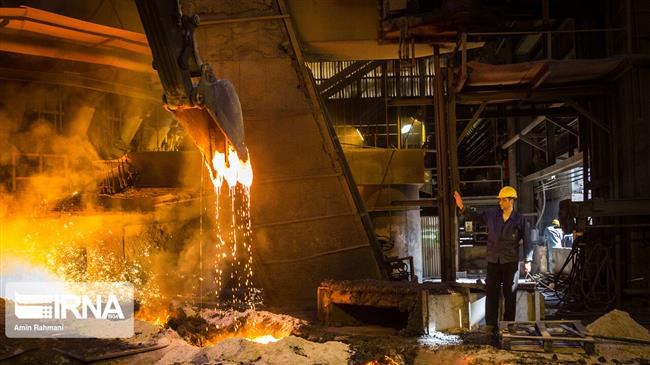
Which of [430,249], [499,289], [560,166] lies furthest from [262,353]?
[430,249]

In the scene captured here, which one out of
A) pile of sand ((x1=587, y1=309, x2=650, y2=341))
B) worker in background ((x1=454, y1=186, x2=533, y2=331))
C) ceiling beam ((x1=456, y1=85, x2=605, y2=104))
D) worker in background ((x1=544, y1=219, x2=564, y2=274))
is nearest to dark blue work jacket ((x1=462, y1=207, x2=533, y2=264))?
worker in background ((x1=454, y1=186, x2=533, y2=331))

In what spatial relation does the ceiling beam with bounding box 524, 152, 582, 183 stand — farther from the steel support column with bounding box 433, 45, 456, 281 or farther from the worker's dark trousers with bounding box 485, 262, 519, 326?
the worker's dark trousers with bounding box 485, 262, 519, 326

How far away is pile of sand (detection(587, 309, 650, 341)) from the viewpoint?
5.76 metres

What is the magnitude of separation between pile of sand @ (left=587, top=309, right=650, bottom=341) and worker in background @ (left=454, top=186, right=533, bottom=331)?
987mm

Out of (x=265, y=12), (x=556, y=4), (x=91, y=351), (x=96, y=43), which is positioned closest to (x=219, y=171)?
(x=91, y=351)

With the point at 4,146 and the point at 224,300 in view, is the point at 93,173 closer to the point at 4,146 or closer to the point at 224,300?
the point at 4,146

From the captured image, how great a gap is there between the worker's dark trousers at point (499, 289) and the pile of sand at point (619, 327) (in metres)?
0.93

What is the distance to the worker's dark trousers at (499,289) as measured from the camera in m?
6.69

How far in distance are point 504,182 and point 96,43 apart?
46.6ft

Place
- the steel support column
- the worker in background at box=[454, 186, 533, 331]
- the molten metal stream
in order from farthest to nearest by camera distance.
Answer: the molten metal stream < the steel support column < the worker in background at box=[454, 186, 533, 331]

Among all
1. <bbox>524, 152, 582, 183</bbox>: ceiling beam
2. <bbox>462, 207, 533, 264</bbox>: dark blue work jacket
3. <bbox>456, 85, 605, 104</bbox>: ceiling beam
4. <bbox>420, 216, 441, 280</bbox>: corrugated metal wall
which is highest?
<bbox>456, 85, 605, 104</bbox>: ceiling beam

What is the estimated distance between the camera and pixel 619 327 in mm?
5840

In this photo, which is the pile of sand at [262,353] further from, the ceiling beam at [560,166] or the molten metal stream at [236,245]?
the ceiling beam at [560,166]

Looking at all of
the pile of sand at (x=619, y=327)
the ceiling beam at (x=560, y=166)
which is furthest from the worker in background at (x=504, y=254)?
the ceiling beam at (x=560, y=166)
